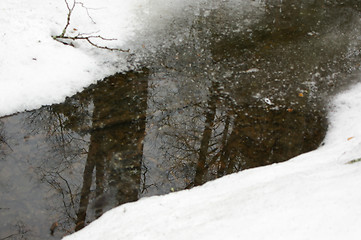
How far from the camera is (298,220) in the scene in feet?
9.46

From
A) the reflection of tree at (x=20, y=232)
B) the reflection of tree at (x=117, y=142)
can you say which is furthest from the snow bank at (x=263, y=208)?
the reflection of tree at (x=20, y=232)

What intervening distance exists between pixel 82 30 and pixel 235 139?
14.3 feet

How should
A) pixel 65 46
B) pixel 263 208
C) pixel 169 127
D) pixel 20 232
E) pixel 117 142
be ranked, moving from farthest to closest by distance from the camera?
pixel 65 46 → pixel 169 127 → pixel 117 142 → pixel 20 232 → pixel 263 208

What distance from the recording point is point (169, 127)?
5586mm

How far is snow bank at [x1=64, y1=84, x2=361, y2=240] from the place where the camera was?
2817 mm

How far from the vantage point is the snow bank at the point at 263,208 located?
2.82 meters

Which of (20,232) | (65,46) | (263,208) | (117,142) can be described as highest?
(65,46)

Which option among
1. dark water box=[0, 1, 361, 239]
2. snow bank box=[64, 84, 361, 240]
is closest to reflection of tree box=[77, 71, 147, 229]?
dark water box=[0, 1, 361, 239]

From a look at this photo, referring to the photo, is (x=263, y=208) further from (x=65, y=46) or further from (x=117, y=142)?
(x=65, y=46)

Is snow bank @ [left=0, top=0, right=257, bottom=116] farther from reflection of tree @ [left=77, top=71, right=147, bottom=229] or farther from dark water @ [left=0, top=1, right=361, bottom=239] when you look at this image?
reflection of tree @ [left=77, top=71, right=147, bottom=229]

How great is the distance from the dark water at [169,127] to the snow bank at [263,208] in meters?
0.53

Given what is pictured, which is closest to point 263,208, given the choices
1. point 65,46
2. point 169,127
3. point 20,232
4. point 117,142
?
point 169,127

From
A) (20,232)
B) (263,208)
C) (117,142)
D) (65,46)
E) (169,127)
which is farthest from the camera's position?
(65,46)

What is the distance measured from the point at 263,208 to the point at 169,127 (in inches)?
104
